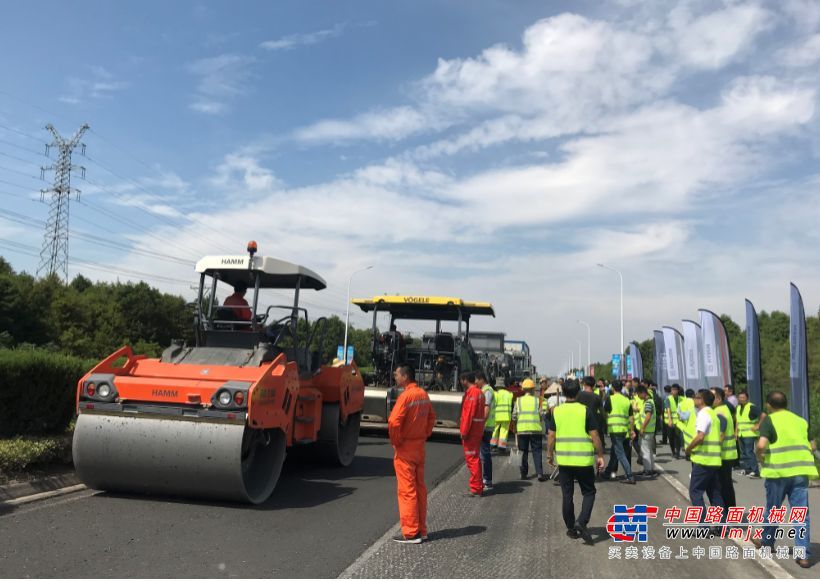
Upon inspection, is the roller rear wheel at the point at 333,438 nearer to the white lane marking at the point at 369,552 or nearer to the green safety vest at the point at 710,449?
the white lane marking at the point at 369,552

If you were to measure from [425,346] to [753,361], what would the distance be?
7263 mm

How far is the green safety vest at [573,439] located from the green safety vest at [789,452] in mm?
1528

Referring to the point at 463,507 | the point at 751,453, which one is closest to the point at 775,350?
the point at 751,453

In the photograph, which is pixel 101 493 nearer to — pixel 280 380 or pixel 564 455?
pixel 280 380

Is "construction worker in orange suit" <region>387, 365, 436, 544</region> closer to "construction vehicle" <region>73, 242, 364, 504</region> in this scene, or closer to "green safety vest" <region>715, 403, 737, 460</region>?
"construction vehicle" <region>73, 242, 364, 504</region>

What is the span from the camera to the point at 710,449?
22.0 feet

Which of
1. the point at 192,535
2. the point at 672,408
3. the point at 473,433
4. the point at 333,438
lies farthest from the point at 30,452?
the point at 672,408

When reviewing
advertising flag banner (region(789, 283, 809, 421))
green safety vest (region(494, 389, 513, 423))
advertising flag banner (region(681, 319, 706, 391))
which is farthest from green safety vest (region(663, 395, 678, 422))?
advertising flag banner (region(681, 319, 706, 391))

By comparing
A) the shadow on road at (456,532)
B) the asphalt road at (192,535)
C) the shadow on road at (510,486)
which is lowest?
the shadow on road at (510,486)

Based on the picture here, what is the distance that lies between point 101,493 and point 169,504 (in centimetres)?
90

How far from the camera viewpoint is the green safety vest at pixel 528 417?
10172mm

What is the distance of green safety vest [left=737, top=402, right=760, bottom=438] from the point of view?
11.0 m

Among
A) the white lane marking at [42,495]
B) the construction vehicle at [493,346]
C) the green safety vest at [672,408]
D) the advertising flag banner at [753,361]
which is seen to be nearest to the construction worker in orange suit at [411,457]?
the white lane marking at [42,495]

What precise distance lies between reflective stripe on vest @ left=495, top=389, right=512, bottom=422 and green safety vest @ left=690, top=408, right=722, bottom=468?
413 centimetres
